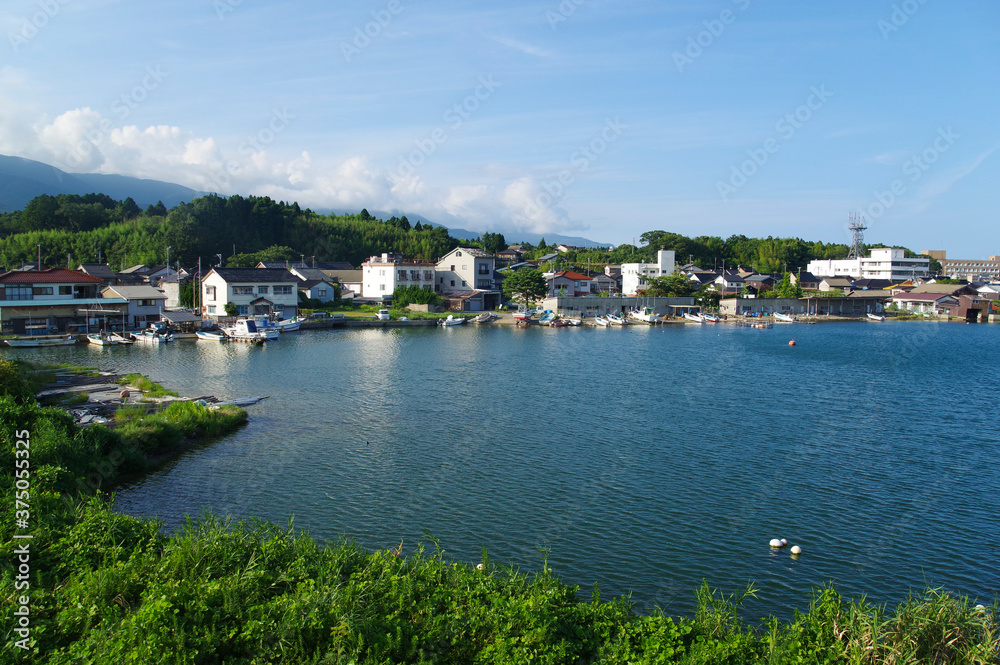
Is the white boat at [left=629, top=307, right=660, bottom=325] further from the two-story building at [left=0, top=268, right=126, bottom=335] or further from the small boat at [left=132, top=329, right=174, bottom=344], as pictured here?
the two-story building at [left=0, top=268, right=126, bottom=335]

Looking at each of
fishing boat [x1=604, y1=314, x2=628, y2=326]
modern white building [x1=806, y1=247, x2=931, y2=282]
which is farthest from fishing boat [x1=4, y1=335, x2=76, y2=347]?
modern white building [x1=806, y1=247, x2=931, y2=282]

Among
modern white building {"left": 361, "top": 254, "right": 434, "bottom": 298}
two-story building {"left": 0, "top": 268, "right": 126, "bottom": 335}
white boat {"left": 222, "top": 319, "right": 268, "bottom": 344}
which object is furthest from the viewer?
modern white building {"left": 361, "top": 254, "right": 434, "bottom": 298}

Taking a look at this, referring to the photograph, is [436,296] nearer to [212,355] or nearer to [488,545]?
[212,355]

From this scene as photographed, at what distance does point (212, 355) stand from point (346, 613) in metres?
26.3

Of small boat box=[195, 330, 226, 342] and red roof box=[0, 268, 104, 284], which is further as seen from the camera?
small boat box=[195, 330, 226, 342]

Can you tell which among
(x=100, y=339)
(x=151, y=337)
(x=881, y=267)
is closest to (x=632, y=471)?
(x=100, y=339)

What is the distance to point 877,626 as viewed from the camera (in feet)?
18.3

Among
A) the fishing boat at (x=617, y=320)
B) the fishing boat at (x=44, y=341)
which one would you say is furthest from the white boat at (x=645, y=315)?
the fishing boat at (x=44, y=341)

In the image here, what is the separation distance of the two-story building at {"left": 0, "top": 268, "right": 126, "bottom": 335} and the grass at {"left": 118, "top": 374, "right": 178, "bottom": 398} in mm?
16455

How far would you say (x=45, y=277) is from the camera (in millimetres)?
32875

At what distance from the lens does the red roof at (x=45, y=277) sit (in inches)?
1246

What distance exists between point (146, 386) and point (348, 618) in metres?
16.0

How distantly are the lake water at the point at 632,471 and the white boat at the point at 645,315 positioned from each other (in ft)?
79.8

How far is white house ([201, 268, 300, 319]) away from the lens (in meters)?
41.0
